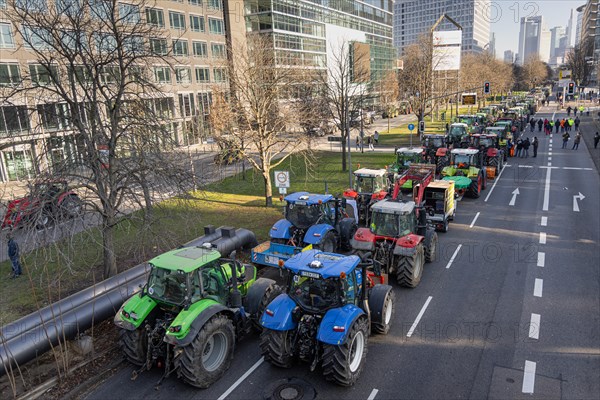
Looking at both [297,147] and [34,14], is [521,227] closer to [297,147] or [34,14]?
[297,147]

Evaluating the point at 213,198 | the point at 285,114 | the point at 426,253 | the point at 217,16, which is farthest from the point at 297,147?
the point at 217,16

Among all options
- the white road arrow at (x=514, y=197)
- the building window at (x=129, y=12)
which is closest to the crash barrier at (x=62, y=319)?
the building window at (x=129, y=12)

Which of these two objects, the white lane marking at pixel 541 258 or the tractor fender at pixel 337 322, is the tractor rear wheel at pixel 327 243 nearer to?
the tractor fender at pixel 337 322

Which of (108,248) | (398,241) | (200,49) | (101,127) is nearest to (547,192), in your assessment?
(398,241)

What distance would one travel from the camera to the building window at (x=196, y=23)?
153 feet

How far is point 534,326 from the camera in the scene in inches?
416

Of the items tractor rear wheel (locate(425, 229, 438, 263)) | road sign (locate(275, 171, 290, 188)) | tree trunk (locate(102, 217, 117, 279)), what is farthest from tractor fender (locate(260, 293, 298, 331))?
road sign (locate(275, 171, 290, 188))

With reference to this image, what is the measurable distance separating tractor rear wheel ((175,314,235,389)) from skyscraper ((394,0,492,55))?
13855 centimetres

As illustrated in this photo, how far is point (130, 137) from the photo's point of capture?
1361cm

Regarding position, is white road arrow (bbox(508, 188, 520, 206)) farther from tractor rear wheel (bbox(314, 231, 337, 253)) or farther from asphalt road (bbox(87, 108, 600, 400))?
tractor rear wheel (bbox(314, 231, 337, 253))

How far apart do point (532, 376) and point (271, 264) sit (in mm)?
7211

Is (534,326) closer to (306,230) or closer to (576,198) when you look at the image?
(306,230)

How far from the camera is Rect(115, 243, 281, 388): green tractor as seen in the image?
8250mm

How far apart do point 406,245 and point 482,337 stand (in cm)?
331
